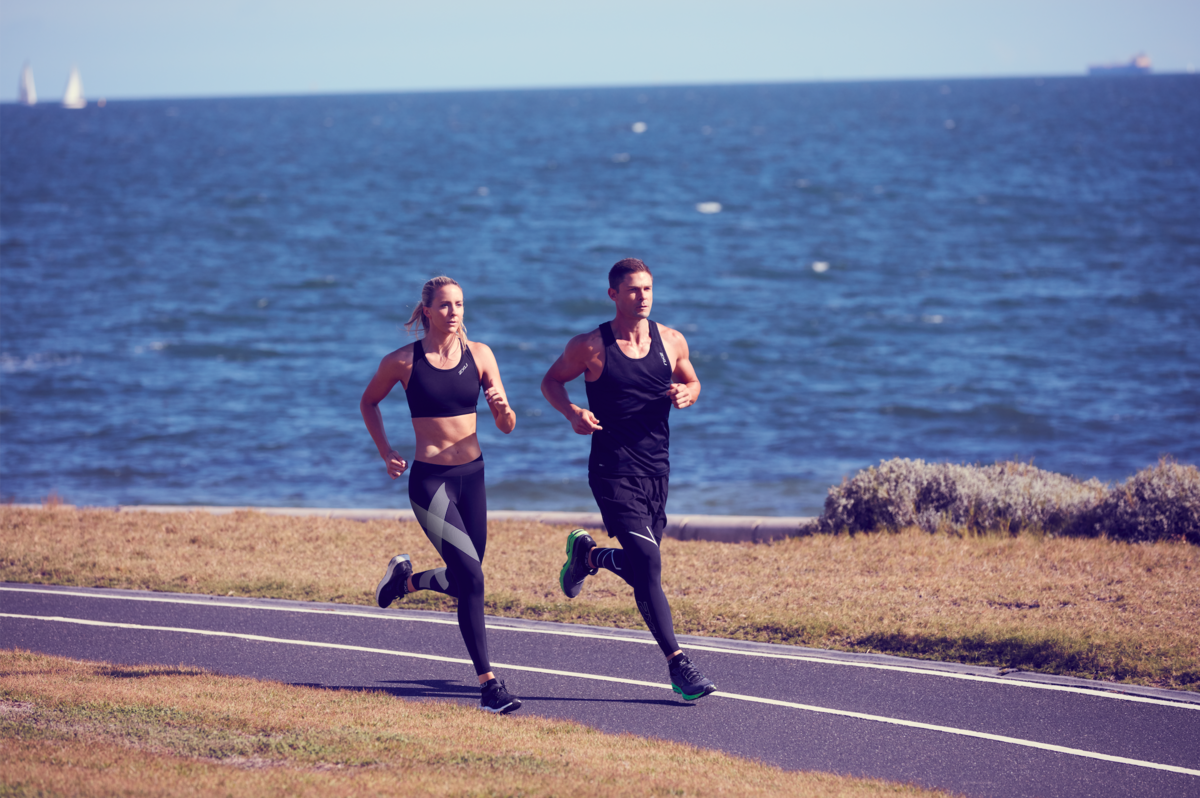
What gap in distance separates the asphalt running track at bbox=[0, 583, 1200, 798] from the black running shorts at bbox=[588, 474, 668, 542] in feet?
3.96

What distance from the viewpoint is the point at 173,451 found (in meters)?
23.3

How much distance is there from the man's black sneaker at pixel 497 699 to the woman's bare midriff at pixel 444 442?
4.67 feet

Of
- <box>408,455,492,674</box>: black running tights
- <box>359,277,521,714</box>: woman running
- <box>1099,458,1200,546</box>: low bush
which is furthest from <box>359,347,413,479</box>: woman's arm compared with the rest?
<box>1099,458,1200,546</box>: low bush

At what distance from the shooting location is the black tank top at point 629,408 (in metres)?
6.82

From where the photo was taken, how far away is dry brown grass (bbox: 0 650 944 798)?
16.8ft

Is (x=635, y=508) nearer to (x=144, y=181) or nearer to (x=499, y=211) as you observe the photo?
(x=499, y=211)

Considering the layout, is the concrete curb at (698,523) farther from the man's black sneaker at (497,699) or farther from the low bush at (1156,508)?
the man's black sneaker at (497,699)

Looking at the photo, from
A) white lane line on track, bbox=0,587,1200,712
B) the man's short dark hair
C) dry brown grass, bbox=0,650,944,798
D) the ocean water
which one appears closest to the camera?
dry brown grass, bbox=0,650,944,798

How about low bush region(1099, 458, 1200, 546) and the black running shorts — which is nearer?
the black running shorts

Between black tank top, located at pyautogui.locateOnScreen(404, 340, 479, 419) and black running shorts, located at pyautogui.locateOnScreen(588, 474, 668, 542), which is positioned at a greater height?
black tank top, located at pyautogui.locateOnScreen(404, 340, 479, 419)

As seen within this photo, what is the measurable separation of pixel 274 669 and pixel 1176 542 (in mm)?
8425

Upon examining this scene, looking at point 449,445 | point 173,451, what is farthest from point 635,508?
point 173,451

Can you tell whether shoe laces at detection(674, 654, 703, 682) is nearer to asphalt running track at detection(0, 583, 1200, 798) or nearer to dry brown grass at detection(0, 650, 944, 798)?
asphalt running track at detection(0, 583, 1200, 798)

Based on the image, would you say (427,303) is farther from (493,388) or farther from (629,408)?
(629,408)
